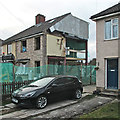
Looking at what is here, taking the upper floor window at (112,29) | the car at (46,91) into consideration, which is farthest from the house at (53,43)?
the car at (46,91)

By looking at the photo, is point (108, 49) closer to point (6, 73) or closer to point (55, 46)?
point (6, 73)

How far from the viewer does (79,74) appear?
47.7 feet

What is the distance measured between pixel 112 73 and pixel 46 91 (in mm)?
4980

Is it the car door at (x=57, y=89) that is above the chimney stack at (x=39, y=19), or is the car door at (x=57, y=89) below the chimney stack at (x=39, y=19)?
below

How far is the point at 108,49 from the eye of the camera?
977 cm

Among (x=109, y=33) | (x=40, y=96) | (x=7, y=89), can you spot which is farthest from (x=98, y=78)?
(x=7, y=89)

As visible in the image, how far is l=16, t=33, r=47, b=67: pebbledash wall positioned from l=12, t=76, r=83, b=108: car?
935 centimetres

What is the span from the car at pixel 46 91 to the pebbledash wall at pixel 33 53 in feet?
30.7

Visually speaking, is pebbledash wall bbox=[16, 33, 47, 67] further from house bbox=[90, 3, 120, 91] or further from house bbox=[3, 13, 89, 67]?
house bbox=[90, 3, 120, 91]

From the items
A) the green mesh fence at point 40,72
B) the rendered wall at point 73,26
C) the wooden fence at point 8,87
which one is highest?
the rendered wall at point 73,26

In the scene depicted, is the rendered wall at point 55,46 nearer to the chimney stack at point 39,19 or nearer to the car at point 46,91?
the chimney stack at point 39,19

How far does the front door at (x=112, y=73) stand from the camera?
9.52m

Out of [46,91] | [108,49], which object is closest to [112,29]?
[108,49]

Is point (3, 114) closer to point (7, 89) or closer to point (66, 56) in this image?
point (7, 89)
